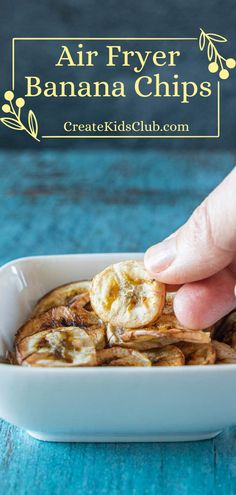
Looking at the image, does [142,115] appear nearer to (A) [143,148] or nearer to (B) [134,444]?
(A) [143,148]

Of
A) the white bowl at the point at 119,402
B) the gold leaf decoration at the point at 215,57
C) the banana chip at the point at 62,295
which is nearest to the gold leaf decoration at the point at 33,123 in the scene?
the gold leaf decoration at the point at 215,57

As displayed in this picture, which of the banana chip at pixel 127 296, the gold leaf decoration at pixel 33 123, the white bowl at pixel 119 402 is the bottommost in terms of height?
the white bowl at pixel 119 402

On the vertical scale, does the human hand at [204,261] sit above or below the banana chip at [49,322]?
above

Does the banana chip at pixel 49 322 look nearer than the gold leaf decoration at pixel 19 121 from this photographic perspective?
Yes

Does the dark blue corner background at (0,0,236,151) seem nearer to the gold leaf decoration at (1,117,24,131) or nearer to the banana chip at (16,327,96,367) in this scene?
the gold leaf decoration at (1,117,24,131)

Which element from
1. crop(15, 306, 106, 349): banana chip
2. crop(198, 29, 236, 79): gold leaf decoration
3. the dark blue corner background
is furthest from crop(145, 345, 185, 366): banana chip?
crop(198, 29, 236, 79): gold leaf decoration

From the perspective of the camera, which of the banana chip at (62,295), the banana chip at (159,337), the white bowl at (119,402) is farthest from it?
the banana chip at (62,295)

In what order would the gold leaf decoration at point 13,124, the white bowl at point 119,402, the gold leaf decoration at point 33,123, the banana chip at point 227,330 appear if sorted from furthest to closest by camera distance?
the gold leaf decoration at point 33,123
the gold leaf decoration at point 13,124
the banana chip at point 227,330
the white bowl at point 119,402

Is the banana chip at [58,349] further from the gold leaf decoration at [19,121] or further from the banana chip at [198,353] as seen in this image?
the gold leaf decoration at [19,121]
